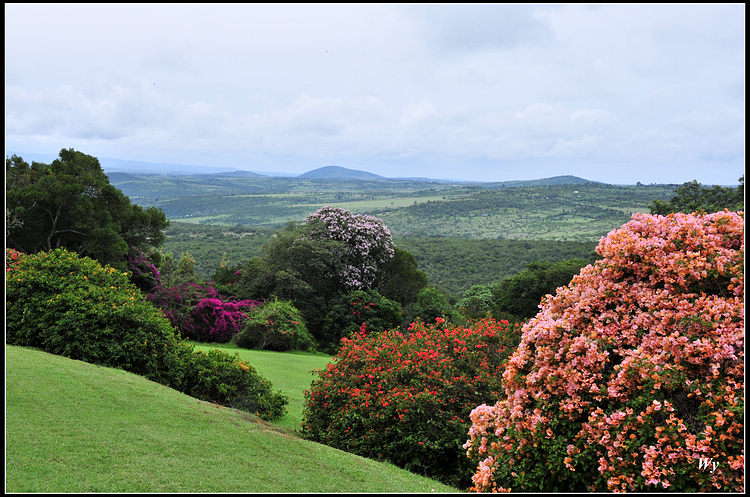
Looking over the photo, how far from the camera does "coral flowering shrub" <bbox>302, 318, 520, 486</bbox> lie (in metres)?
8.72

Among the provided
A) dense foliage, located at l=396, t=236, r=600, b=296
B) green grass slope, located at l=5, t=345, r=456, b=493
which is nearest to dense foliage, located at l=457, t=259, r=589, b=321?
dense foliage, located at l=396, t=236, r=600, b=296

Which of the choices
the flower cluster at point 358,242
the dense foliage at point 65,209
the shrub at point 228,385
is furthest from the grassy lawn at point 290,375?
the flower cluster at point 358,242

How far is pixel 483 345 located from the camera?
404 inches

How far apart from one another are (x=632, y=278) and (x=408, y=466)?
4717 mm

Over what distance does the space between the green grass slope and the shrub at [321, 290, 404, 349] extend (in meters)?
19.1

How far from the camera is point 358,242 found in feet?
104

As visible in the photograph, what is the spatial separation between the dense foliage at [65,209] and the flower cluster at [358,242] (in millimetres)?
11302

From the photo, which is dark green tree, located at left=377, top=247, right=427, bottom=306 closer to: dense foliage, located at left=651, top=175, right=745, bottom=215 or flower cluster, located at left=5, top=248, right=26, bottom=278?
dense foliage, located at left=651, top=175, right=745, bottom=215

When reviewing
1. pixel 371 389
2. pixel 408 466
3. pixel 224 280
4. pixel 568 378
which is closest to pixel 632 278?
pixel 568 378

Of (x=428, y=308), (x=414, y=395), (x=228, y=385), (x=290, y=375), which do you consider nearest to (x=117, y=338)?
(x=228, y=385)

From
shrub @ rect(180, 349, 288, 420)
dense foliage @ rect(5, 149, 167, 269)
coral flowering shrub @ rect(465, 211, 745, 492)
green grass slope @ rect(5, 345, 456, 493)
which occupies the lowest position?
shrub @ rect(180, 349, 288, 420)

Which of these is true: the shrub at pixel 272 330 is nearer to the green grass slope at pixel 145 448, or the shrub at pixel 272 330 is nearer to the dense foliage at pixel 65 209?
the dense foliage at pixel 65 209

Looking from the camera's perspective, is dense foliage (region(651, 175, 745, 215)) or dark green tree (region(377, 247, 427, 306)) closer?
dense foliage (region(651, 175, 745, 215))

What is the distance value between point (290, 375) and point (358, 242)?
16.2m
